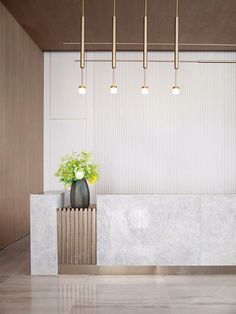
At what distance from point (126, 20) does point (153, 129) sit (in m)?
2.37

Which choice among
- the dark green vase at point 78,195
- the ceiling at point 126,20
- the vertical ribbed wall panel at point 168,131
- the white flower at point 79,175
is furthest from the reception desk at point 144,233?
the vertical ribbed wall panel at point 168,131

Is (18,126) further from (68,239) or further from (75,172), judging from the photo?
(68,239)

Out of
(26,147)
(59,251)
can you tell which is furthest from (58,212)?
(26,147)

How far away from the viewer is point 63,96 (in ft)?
26.9

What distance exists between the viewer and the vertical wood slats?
449 cm

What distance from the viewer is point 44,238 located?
449cm

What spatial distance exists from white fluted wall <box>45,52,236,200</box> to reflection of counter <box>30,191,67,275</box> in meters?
3.69

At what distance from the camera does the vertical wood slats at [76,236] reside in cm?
449

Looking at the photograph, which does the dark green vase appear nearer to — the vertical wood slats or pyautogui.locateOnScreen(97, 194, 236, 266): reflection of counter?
the vertical wood slats

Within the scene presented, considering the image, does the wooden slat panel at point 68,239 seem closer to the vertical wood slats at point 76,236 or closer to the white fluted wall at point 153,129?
the vertical wood slats at point 76,236

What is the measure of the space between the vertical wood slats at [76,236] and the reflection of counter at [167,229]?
9 cm

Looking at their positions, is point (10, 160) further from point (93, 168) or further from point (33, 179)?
point (93, 168)

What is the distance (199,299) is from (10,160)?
3.60 metres

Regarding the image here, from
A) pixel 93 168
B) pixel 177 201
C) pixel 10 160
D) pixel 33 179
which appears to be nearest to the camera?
pixel 177 201
